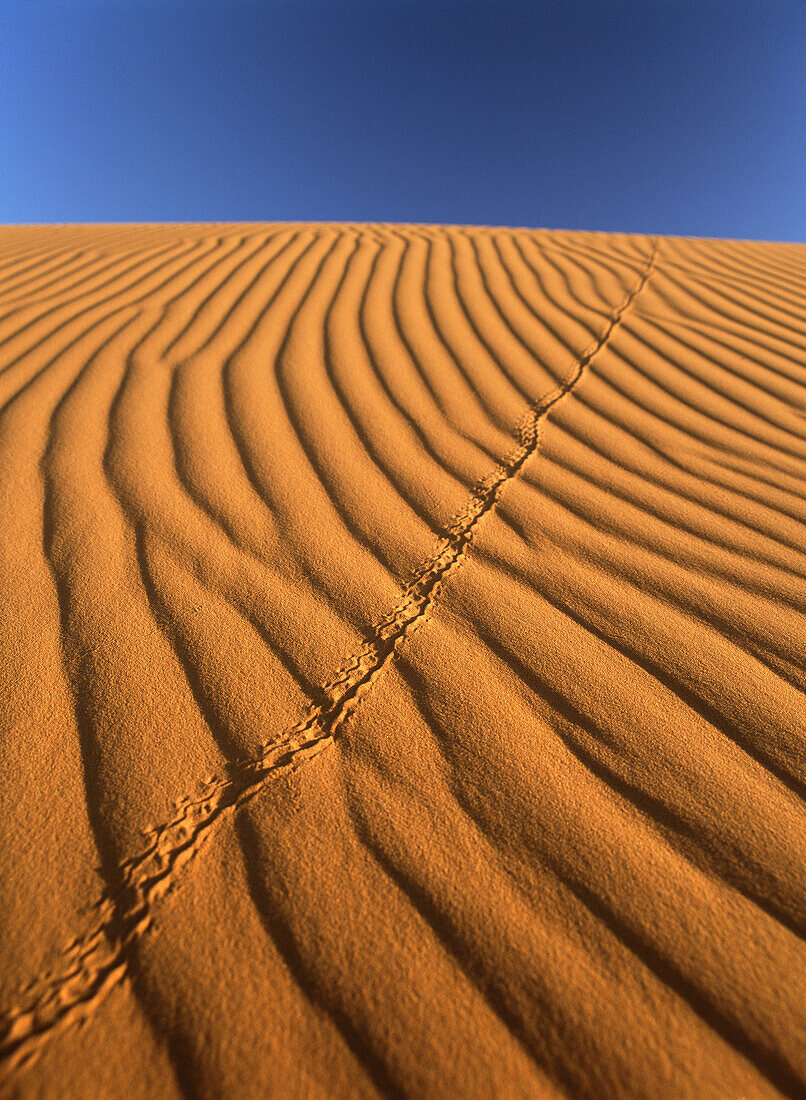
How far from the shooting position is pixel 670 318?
3738 millimetres

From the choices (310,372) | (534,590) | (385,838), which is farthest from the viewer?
(310,372)

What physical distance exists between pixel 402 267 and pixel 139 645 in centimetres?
391

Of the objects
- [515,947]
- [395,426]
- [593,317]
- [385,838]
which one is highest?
[593,317]

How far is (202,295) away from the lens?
3.86 meters

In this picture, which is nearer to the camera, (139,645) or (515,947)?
(515,947)

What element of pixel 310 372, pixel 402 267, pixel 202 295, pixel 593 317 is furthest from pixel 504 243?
pixel 310 372

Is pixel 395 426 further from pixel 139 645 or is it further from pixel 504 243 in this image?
pixel 504 243

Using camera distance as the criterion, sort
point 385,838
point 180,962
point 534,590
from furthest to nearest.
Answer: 1. point 534,590
2. point 385,838
3. point 180,962

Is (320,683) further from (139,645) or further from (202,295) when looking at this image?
(202,295)

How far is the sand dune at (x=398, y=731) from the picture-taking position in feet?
2.68

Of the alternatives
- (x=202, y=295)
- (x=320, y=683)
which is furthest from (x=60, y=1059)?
(x=202, y=295)

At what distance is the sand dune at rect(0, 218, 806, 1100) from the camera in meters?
0.82

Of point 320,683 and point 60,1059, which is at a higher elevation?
point 320,683

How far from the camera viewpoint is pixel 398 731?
49.4 inches
